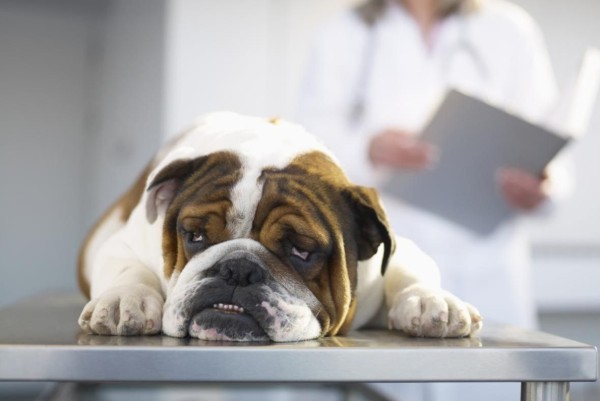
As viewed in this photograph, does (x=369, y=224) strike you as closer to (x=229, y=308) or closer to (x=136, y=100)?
(x=229, y=308)

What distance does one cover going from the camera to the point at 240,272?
996 mm

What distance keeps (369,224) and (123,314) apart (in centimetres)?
32

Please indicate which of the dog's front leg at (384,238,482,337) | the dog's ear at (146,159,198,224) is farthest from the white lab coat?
the dog's ear at (146,159,198,224)

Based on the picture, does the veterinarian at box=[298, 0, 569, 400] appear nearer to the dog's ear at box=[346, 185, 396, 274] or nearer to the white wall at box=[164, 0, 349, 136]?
the white wall at box=[164, 0, 349, 136]

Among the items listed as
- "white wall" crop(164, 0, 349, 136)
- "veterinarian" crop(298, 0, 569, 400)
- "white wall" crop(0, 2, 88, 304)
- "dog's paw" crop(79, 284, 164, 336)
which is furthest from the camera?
"white wall" crop(0, 2, 88, 304)


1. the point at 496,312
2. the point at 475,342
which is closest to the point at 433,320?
the point at 475,342

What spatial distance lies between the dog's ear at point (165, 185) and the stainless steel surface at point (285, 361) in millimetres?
258

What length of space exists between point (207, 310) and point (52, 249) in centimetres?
491

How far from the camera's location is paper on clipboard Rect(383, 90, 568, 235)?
188cm

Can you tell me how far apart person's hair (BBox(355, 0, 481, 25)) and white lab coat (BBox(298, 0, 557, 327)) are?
0.03 metres

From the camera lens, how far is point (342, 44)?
304 centimetres

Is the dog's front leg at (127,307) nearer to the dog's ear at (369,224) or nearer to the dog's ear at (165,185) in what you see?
the dog's ear at (165,185)

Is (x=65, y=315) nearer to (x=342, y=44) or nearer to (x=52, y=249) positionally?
(x=342, y=44)

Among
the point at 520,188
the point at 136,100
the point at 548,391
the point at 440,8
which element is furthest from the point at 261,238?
the point at 136,100
